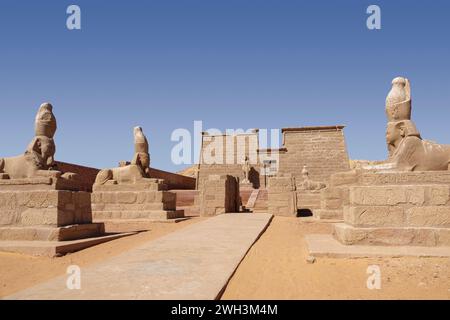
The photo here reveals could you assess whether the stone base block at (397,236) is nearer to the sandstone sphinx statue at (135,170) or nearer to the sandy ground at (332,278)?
the sandy ground at (332,278)

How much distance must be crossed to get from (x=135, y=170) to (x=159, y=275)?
855 centimetres

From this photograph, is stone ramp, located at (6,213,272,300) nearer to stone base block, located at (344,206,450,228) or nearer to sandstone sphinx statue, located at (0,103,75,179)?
stone base block, located at (344,206,450,228)

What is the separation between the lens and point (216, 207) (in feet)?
43.6

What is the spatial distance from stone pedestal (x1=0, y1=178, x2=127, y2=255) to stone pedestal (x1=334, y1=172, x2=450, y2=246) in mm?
4510

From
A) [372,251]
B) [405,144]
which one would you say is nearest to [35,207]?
[372,251]

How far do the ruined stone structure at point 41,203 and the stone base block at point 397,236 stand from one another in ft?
14.4

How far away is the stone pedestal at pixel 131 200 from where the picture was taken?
1115 cm

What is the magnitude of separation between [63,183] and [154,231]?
9.03ft

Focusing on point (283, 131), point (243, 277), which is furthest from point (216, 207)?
point (283, 131)

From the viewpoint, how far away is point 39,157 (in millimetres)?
6777

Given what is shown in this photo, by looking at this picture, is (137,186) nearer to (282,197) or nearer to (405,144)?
(282,197)

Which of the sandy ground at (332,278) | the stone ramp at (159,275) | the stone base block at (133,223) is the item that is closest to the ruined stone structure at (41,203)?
the stone ramp at (159,275)

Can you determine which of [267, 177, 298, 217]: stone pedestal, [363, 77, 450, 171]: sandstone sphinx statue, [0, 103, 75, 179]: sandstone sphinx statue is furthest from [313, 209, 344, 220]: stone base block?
[0, 103, 75, 179]: sandstone sphinx statue

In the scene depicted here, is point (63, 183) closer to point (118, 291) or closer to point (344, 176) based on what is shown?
point (118, 291)
